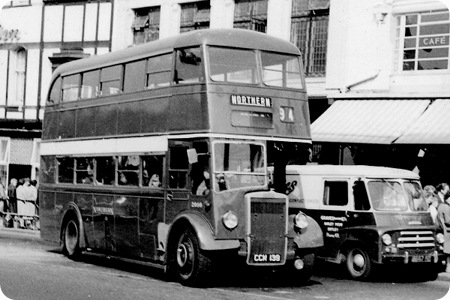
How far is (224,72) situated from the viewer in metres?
13.7

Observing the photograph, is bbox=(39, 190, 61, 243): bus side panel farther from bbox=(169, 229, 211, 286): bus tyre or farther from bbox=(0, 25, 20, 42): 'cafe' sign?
bbox=(0, 25, 20, 42): 'cafe' sign

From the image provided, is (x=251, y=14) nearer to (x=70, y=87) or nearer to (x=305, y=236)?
(x=70, y=87)

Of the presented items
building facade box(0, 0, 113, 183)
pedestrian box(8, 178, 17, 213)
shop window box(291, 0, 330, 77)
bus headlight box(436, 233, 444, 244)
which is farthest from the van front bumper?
building facade box(0, 0, 113, 183)

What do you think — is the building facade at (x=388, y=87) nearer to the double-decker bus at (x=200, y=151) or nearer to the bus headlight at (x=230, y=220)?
the double-decker bus at (x=200, y=151)

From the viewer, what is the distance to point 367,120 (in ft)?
69.3

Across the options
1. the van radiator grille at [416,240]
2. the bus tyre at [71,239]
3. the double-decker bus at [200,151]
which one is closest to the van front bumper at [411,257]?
the van radiator grille at [416,240]

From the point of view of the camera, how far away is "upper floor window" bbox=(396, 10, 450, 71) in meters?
21.2

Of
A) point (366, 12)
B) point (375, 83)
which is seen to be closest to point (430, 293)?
point (375, 83)

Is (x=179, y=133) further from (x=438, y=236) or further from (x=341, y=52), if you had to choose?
(x=341, y=52)

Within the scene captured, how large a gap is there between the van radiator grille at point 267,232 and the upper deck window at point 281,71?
214cm

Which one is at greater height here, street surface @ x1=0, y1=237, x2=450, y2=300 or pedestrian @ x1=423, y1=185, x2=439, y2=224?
pedestrian @ x1=423, y1=185, x2=439, y2=224

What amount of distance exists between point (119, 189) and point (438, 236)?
6.27 m

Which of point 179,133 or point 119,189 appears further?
point 119,189

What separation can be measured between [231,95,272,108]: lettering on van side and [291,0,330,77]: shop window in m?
9.82
